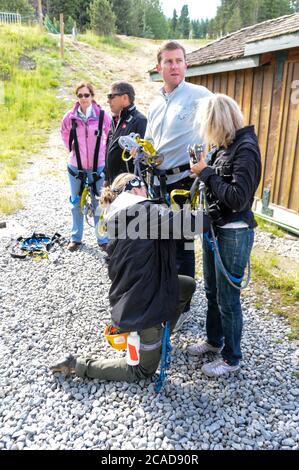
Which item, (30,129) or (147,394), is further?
(30,129)

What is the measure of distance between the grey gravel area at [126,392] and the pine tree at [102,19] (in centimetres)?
3189

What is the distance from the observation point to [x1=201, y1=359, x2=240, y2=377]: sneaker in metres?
2.87

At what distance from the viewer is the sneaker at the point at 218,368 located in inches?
113

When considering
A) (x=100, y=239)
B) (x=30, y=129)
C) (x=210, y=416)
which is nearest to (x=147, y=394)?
(x=210, y=416)

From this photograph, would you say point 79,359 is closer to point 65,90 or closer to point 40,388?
point 40,388

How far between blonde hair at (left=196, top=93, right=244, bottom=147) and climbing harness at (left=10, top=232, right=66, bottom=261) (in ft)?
11.5

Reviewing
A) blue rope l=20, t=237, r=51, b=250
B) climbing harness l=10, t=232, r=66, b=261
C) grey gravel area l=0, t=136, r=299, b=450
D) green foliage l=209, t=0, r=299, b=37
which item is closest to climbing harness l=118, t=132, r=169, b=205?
grey gravel area l=0, t=136, r=299, b=450

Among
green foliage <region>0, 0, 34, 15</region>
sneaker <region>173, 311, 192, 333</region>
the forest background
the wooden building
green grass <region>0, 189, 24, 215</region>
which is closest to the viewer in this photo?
sneaker <region>173, 311, 192, 333</region>

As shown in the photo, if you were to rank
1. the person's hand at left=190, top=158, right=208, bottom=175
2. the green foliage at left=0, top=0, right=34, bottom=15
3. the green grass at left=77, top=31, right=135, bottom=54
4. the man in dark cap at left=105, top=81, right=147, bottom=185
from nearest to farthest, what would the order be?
the person's hand at left=190, top=158, right=208, bottom=175 → the man in dark cap at left=105, top=81, right=147, bottom=185 → the green grass at left=77, top=31, right=135, bottom=54 → the green foliage at left=0, top=0, right=34, bottom=15

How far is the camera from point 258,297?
421cm

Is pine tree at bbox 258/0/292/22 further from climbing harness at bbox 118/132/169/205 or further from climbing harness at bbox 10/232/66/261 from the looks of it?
climbing harness at bbox 118/132/169/205

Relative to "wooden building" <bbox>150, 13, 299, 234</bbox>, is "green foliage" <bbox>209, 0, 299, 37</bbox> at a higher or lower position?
higher

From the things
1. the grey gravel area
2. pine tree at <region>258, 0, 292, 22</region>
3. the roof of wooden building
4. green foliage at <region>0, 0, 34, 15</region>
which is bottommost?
the grey gravel area
